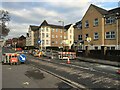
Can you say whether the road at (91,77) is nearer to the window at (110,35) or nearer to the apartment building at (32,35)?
the window at (110,35)

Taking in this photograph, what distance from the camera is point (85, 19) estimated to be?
49250 millimetres

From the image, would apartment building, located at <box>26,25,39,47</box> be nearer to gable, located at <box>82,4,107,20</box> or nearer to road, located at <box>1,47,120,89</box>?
gable, located at <box>82,4,107,20</box>

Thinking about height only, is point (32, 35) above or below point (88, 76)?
above

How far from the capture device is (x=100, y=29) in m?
44.0

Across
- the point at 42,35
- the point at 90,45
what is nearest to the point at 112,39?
the point at 90,45

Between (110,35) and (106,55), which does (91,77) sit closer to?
(106,55)

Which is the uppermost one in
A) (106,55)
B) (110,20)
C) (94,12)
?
(94,12)

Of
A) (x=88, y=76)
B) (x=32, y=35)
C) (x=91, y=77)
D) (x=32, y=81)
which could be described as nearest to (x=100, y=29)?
(x=88, y=76)

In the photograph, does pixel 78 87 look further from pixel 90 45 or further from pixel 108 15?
pixel 90 45

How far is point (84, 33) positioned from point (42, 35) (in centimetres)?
5362

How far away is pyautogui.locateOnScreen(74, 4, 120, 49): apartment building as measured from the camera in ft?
132

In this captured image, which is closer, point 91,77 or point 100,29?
point 91,77

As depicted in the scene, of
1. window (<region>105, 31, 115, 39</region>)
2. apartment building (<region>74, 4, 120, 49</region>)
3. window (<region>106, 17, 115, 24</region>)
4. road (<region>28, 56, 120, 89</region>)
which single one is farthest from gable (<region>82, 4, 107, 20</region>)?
road (<region>28, 56, 120, 89</region>)

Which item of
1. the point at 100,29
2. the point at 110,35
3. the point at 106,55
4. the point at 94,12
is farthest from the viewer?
the point at 94,12
